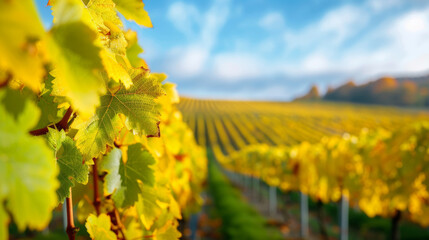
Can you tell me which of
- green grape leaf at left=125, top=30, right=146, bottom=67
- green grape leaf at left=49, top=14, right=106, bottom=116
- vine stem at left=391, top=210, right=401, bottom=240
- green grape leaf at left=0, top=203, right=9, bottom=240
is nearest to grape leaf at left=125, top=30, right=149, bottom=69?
green grape leaf at left=125, top=30, right=146, bottom=67

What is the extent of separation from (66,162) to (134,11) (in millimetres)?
413

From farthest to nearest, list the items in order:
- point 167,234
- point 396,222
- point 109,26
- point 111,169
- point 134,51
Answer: point 396,222 → point 134,51 → point 167,234 → point 111,169 → point 109,26

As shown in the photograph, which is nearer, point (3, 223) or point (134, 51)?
point (3, 223)

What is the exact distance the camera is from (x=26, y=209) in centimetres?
34

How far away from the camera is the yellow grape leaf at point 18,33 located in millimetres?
320

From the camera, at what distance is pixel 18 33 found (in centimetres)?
33

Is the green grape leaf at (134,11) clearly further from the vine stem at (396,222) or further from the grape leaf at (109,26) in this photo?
the vine stem at (396,222)

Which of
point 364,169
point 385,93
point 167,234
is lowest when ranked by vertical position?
point 364,169

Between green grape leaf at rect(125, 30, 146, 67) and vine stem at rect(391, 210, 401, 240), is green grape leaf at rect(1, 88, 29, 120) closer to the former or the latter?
green grape leaf at rect(125, 30, 146, 67)

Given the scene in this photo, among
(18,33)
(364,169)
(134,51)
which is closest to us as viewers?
(18,33)

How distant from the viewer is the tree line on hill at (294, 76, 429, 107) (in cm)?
8790

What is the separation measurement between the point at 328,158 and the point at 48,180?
7.85 m

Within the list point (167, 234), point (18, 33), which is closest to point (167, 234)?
point (167, 234)

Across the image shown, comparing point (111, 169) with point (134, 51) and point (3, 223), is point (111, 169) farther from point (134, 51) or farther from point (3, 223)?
point (3, 223)
